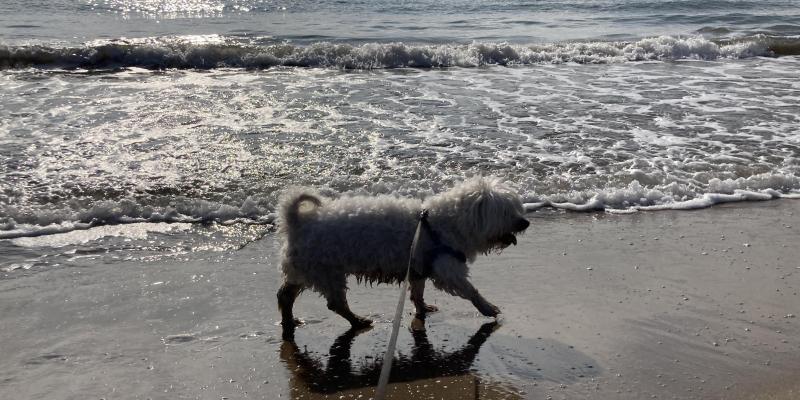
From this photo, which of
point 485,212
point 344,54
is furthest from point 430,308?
point 344,54

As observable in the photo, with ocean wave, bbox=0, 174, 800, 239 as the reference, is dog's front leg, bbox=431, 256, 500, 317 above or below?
above

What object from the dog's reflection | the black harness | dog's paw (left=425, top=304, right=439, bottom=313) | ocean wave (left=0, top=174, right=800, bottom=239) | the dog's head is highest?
the dog's head

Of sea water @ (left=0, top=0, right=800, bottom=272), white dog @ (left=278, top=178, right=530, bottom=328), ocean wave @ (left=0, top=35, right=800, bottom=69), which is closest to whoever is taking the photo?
white dog @ (left=278, top=178, right=530, bottom=328)

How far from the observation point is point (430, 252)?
203 inches

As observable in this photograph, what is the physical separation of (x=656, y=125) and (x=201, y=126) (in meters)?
6.56

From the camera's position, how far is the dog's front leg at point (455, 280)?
5121mm

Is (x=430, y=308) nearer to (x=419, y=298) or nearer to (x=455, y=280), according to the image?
(x=419, y=298)

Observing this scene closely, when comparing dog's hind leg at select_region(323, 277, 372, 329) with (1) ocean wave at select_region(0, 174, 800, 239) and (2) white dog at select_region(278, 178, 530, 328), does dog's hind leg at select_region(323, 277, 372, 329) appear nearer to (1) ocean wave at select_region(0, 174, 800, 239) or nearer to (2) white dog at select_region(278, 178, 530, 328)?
(2) white dog at select_region(278, 178, 530, 328)

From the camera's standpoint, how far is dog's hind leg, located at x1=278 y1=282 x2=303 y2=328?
17.0 feet

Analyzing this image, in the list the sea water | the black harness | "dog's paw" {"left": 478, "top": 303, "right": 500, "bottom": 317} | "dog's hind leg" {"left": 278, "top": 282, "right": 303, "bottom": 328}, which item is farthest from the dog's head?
the sea water

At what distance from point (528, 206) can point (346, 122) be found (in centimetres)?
422

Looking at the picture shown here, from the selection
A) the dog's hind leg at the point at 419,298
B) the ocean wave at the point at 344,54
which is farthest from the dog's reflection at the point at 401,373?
the ocean wave at the point at 344,54

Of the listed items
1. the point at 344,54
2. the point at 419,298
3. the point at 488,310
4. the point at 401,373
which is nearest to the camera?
the point at 401,373

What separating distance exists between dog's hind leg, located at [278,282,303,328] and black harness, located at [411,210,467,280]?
0.81 meters
